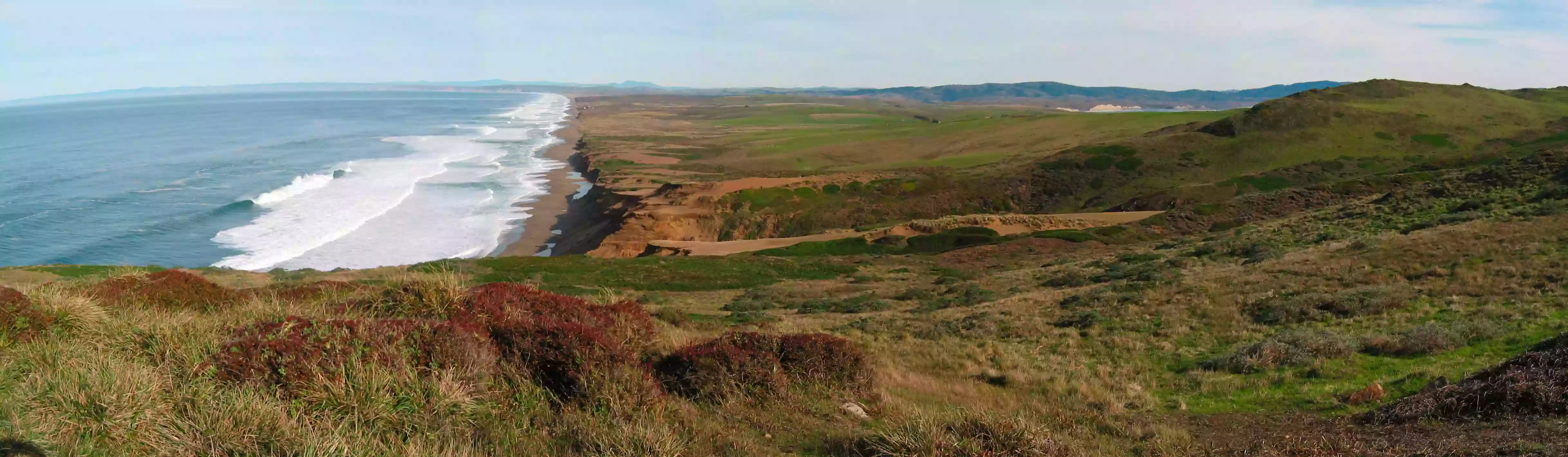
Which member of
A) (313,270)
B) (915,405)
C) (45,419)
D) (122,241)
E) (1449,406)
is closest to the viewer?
(45,419)

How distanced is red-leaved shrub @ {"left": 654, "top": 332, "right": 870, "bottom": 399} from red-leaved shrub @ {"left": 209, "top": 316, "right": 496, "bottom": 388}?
1.90 metres

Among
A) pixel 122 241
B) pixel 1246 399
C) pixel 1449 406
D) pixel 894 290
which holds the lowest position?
pixel 122 241

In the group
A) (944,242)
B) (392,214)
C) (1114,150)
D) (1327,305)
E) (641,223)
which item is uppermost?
(1327,305)

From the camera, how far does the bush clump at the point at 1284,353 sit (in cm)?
1075

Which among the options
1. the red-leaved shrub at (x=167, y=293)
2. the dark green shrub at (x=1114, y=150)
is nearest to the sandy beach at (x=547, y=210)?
the red-leaved shrub at (x=167, y=293)

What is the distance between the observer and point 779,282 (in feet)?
98.0

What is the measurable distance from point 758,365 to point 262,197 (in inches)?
2533

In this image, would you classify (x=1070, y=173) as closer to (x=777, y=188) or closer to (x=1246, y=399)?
(x=777, y=188)

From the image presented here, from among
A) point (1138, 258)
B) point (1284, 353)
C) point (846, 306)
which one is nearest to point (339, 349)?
point (1284, 353)

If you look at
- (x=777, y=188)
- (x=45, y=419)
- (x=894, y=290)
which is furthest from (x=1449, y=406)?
(x=777, y=188)

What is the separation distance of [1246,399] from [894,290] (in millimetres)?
17222

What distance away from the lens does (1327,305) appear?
1454cm

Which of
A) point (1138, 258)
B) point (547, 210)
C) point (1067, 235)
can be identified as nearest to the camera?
point (1138, 258)

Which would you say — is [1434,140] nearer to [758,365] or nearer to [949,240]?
[949,240]
